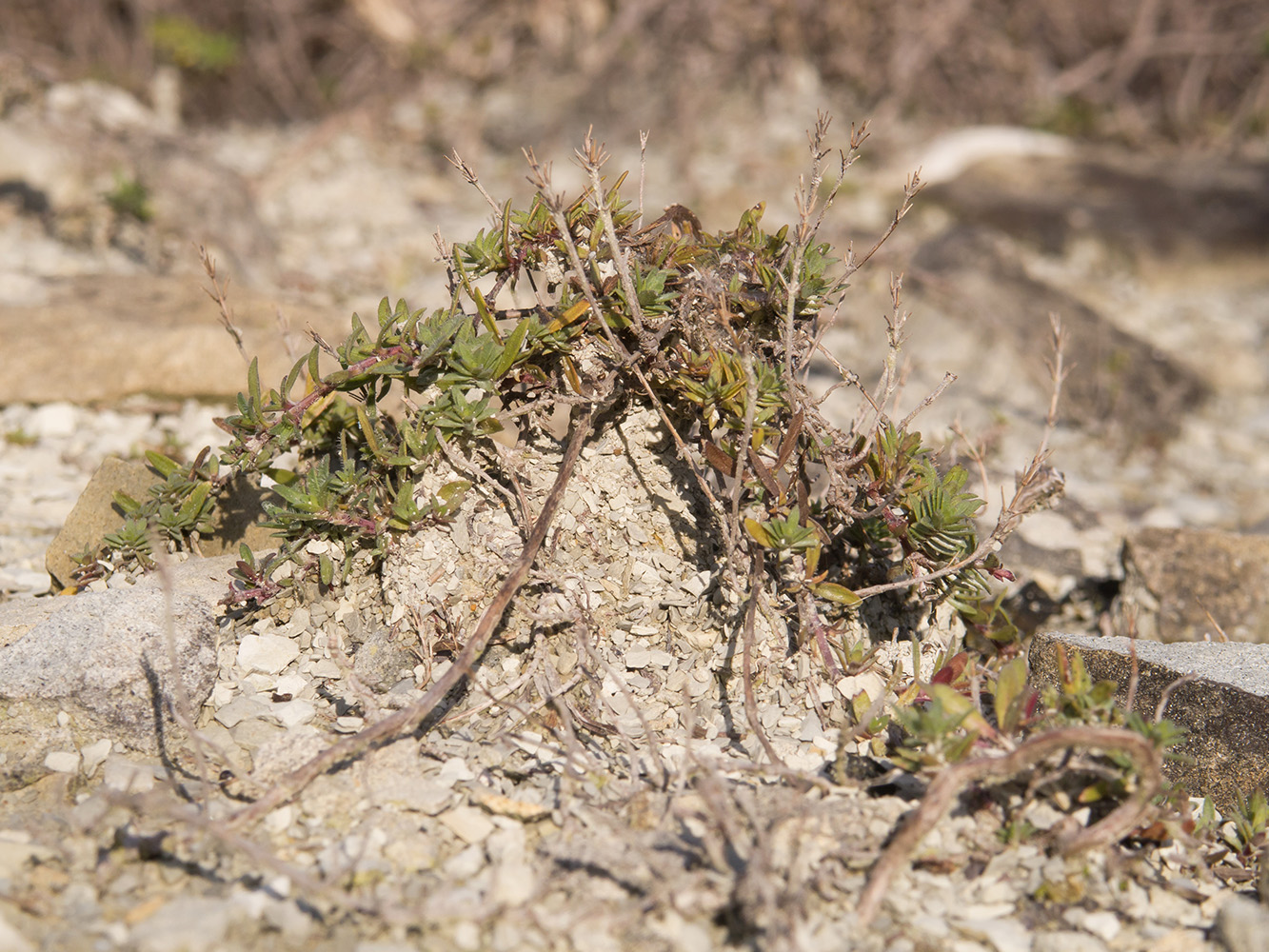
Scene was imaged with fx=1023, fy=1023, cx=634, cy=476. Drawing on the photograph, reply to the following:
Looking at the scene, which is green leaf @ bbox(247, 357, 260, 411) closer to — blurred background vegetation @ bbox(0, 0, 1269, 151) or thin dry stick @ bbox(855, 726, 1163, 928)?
thin dry stick @ bbox(855, 726, 1163, 928)

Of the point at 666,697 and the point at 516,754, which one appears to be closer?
the point at 516,754

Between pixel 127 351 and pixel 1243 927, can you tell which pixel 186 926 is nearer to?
pixel 1243 927

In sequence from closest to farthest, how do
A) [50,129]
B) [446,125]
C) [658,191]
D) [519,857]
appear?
→ [519,857]
[50,129]
[658,191]
[446,125]

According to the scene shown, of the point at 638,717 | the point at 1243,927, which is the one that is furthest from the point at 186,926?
the point at 1243,927

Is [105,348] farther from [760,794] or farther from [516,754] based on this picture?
[760,794]

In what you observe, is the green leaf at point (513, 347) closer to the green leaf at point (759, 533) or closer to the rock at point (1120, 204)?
the green leaf at point (759, 533)

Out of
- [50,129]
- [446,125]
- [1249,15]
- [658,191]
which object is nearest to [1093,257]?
[658,191]

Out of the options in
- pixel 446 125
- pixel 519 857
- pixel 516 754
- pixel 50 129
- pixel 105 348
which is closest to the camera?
pixel 519 857

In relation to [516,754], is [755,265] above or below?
above
